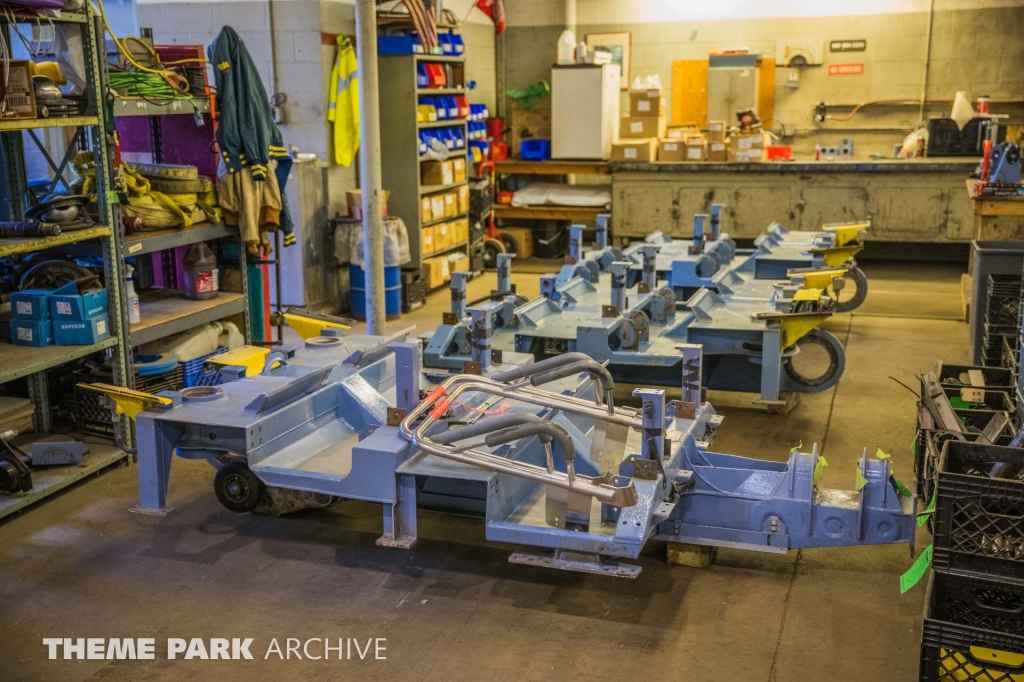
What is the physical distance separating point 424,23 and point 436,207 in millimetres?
1983

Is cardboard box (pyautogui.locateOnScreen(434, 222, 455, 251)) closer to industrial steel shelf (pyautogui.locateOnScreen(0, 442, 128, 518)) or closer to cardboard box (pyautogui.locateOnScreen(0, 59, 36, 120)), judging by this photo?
industrial steel shelf (pyautogui.locateOnScreen(0, 442, 128, 518))

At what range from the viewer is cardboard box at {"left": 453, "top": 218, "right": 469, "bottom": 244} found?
11.1 metres

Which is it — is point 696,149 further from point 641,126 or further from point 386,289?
point 386,289

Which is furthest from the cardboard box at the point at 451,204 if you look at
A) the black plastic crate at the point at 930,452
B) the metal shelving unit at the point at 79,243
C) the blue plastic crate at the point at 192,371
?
the black plastic crate at the point at 930,452

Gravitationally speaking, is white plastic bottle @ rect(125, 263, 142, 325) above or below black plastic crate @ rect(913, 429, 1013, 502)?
above

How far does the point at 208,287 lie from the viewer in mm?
6824

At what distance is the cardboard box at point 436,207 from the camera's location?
34.2ft

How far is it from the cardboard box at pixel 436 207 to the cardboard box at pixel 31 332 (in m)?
5.34

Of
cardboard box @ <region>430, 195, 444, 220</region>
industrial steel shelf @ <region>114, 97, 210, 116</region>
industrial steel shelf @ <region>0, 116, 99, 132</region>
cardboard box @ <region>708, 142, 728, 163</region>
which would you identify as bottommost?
cardboard box @ <region>430, 195, 444, 220</region>

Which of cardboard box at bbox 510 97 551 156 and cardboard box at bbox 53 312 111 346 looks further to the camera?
cardboard box at bbox 510 97 551 156

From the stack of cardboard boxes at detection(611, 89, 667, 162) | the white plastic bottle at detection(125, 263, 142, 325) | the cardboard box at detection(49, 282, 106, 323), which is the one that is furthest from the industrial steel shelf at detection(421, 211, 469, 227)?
the cardboard box at detection(49, 282, 106, 323)

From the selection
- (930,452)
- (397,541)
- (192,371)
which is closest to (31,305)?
(192,371)

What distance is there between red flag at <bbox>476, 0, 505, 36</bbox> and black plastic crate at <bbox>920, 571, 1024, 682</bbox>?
35.0 ft

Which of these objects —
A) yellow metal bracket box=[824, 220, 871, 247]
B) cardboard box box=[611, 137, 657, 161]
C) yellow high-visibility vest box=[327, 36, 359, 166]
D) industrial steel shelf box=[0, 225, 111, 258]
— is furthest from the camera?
cardboard box box=[611, 137, 657, 161]
